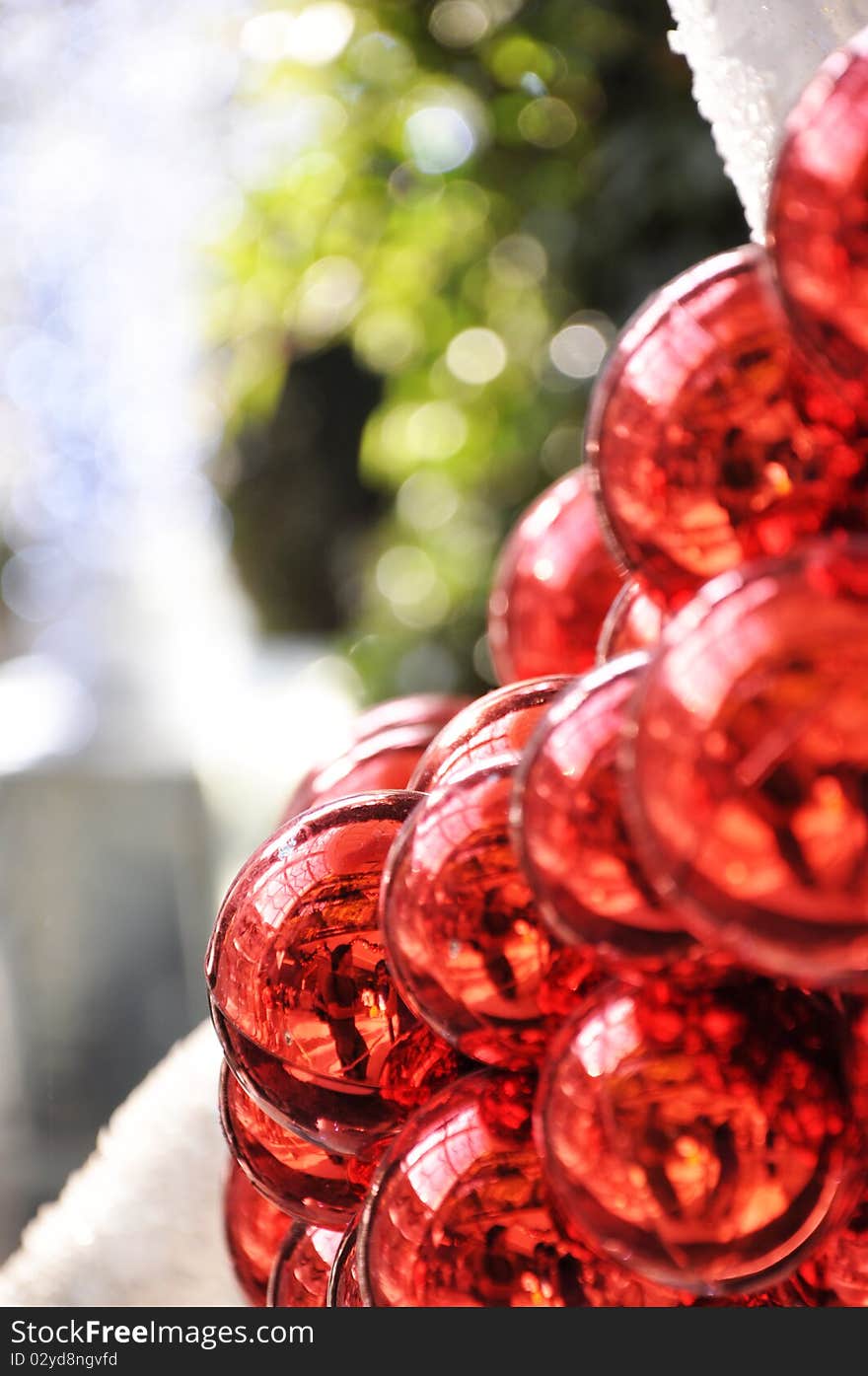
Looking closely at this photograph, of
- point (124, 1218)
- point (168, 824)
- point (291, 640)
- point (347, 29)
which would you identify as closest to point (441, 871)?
point (124, 1218)

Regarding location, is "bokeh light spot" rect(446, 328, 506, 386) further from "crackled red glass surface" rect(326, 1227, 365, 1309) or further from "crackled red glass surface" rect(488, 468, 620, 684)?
"crackled red glass surface" rect(326, 1227, 365, 1309)

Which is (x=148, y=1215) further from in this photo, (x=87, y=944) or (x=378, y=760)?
(x=87, y=944)

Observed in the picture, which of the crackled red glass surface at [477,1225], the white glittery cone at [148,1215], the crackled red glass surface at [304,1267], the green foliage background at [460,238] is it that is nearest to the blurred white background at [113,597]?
the green foliage background at [460,238]

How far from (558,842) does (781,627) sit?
0.18 feet

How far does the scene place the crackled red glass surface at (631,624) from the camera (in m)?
0.30

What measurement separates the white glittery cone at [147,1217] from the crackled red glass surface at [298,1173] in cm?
13

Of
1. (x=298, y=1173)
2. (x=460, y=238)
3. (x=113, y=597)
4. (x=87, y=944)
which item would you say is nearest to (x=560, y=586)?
(x=298, y=1173)

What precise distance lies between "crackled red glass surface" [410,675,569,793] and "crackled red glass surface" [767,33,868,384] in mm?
101

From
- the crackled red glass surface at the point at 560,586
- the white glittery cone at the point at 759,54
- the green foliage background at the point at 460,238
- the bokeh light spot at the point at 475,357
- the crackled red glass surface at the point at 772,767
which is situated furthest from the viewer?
the bokeh light spot at the point at 475,357

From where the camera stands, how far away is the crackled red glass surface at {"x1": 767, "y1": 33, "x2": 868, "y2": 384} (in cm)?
21

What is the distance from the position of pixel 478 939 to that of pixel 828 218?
135mm


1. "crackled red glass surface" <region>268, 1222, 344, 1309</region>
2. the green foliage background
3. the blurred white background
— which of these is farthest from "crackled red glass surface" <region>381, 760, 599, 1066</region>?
the blurred white background

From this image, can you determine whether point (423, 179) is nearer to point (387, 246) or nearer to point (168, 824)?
point (387, 246)

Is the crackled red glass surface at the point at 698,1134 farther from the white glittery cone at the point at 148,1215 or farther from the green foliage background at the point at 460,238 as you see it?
the green foliage background at the point at 460,238
